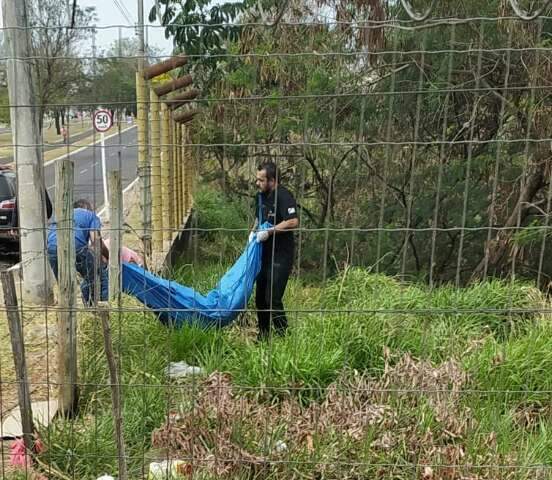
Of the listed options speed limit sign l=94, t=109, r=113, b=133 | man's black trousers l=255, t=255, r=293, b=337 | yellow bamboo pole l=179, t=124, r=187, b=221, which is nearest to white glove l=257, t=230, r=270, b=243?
man's black trousers l=255, t=255, r=293, b=337

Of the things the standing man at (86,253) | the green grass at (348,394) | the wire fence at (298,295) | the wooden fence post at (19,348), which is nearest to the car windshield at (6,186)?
the wire fence at (298,295)

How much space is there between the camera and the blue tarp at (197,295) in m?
4.04

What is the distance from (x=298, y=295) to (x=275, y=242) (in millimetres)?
936

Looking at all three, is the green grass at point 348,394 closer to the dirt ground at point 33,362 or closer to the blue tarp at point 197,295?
the blue tarp at point 197,295

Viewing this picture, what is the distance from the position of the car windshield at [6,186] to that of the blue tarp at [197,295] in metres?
5.68

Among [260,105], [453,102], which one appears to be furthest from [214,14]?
[453,102]

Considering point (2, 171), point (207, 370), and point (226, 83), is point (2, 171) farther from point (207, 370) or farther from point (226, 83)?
point (207, 370)

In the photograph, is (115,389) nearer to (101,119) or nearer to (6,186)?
(101,119)

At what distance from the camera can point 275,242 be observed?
4625mm

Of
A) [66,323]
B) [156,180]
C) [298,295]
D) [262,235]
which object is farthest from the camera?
[156,180]

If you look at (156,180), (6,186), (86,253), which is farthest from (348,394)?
(6,186)

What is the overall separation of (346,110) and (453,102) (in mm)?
1243

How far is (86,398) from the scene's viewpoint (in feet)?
11.1

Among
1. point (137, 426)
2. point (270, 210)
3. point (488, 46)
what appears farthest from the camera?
point (488, 46)
